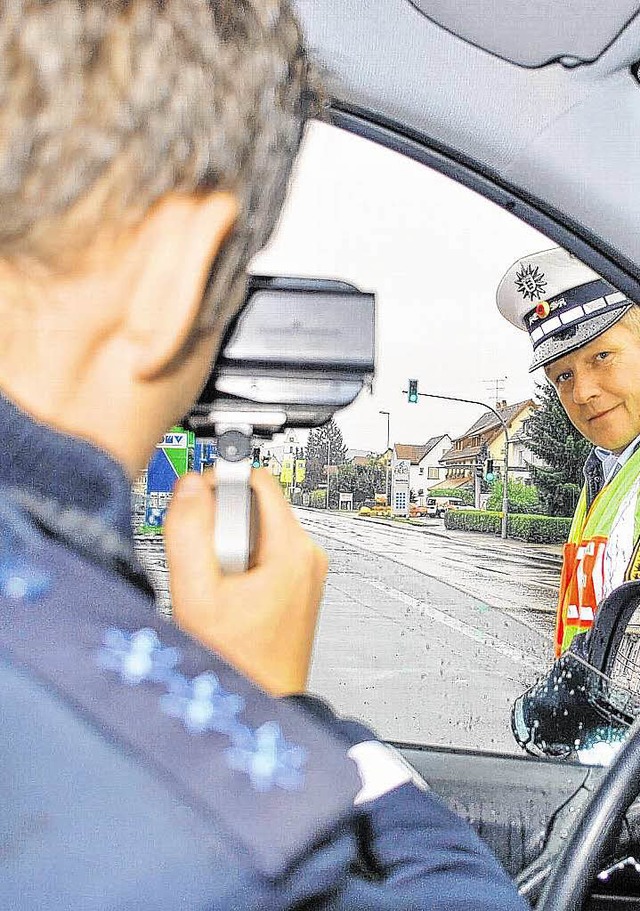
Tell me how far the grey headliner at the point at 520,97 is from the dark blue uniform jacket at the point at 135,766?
763 millimetres

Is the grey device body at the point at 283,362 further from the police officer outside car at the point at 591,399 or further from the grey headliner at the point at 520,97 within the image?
the police officer outside car at the point at 591,399

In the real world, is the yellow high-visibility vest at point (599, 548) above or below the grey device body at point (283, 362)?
below

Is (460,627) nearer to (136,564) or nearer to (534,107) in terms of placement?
(534,107)

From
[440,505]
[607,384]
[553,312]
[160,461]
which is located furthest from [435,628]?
[160,461]

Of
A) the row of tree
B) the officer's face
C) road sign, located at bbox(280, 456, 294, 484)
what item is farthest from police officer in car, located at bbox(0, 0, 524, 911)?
the row of tree

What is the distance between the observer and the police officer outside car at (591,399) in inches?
155

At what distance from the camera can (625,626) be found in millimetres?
1549

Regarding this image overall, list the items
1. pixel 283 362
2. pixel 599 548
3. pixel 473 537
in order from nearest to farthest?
pixel 283 362 < pixel 599 548 < pixel 473 537

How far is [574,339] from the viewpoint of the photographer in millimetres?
4289

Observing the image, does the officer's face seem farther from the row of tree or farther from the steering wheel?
the steering wheel

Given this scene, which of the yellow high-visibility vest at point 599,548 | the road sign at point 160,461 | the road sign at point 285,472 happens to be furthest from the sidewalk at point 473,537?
the road sign at point 160,461

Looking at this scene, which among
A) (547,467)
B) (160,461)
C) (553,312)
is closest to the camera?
(160,461)

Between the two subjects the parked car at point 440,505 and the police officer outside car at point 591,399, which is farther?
the parked car at point 440,505

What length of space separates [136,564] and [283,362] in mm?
203
